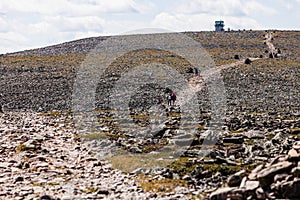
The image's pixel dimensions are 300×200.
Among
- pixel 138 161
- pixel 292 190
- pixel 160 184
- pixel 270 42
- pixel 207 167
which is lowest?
pixel 160 184

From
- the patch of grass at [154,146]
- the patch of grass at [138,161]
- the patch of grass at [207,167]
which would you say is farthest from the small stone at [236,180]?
the patch of grass at [154,146]

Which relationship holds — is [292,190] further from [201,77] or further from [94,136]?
[201,77]

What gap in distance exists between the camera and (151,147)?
3092cm

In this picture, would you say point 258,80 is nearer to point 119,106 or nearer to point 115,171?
point 119,106

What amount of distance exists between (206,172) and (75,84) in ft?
191

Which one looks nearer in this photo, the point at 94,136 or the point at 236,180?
the point at 236,180

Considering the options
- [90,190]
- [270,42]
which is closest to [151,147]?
[90,190]

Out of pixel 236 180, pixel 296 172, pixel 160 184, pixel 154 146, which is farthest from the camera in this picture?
pixel 154 146

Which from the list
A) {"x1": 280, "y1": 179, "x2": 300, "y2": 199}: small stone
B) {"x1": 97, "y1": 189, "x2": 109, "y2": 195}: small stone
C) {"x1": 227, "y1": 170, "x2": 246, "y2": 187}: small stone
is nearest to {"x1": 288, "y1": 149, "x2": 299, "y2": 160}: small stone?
{"x1": 280, "y1": 179, "x2": 300, "y2": 199}: small stone

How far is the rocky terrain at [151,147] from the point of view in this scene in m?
21.2

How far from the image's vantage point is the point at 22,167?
92.1ft

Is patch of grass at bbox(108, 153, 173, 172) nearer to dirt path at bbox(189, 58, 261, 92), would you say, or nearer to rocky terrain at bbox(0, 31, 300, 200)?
rocky terrain at bbox(0, 31, 300, 200)

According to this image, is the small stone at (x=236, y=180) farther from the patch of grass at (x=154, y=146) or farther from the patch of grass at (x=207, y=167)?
the patch of grass at (x=154, y=146)

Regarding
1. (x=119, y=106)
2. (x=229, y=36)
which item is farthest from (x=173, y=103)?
(x=229, y=36)
